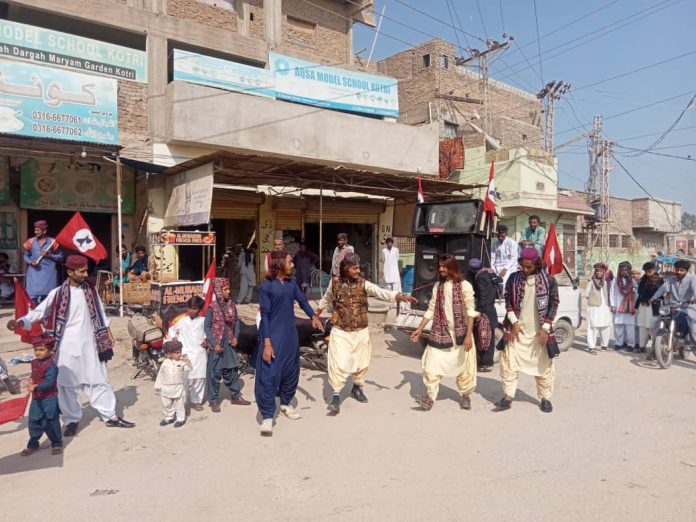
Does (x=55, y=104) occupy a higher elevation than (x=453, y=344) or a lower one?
higher

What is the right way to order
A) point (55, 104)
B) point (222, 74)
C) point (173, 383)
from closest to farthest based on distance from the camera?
1. point (173, 383)
2. point (55, 104)
3. point (222, 74)

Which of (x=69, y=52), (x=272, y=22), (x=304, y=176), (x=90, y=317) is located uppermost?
(x=272, y=22)

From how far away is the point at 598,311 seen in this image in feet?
28.3

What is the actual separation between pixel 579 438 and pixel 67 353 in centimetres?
461

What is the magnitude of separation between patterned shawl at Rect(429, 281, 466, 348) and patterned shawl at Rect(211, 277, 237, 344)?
2191mm

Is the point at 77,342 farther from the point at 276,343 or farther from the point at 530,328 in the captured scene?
the point at 530,328

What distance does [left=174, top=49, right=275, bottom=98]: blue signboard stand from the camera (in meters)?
12.6

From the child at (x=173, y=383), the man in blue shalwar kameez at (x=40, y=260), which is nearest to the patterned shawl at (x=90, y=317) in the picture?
the child at (x=173, y=383)

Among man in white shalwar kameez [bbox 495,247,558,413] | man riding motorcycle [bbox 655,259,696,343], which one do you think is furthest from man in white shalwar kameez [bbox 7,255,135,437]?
man riding motorcycle [bbox 655,259,696,343]

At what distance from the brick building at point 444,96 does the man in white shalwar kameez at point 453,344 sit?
70.6 feet

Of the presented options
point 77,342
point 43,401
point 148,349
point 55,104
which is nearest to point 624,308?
point 148,349

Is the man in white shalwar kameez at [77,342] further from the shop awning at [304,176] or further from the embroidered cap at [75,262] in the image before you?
the shop awning at [304,176]

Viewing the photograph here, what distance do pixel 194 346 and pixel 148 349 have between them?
1567 millimetres

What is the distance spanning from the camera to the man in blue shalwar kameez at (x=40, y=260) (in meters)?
7.38
